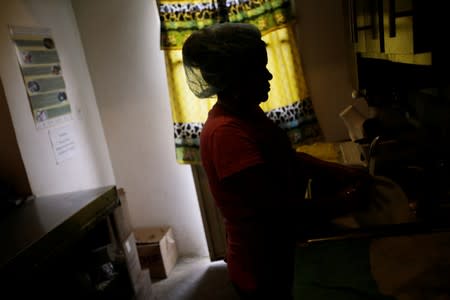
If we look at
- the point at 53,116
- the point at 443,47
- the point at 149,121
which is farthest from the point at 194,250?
the point at 443,47

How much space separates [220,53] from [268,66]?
123 centimetres

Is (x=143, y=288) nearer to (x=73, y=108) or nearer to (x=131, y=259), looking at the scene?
(x=131, y=259)

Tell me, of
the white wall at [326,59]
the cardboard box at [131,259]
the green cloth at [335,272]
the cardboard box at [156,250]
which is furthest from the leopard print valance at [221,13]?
the green cloth at [335,272]

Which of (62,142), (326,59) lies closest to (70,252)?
(62,142)

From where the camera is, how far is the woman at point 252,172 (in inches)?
39.2

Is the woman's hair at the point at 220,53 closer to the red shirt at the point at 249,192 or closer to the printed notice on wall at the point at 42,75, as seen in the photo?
the red shirt at the point at 249,192

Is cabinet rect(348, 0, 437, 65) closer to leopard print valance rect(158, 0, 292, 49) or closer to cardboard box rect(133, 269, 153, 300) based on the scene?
leopard print valance rect(158, 0, 292, 49)

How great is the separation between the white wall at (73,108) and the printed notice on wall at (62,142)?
0.12ft

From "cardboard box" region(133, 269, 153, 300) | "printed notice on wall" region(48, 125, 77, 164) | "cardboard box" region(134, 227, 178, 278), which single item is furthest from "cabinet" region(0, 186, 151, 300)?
"cardboard box" region(134, 227, 178, 278)

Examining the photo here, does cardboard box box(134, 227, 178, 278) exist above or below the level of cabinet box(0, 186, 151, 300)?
below

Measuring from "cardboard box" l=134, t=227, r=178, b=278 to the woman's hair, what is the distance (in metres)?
1.64

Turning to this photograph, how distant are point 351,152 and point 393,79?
53 centimetres

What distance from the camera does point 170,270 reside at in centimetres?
272

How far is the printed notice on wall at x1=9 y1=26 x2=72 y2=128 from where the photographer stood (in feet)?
6.33
